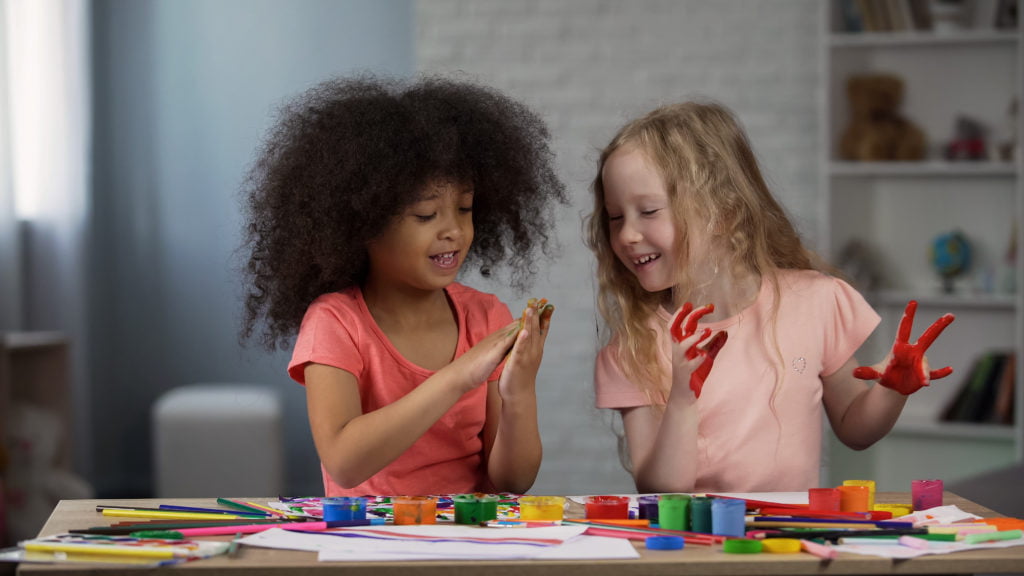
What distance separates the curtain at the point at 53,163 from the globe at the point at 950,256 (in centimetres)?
294

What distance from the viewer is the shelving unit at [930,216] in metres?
3.49

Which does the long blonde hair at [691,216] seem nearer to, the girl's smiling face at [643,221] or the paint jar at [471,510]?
the girl's smiling face at [643,221]

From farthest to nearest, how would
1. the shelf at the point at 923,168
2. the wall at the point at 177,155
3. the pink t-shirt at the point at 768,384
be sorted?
the wall at the point at 177,155 < the shelf at the point at 923,168 < the pink t-shirt at the point at 768,384

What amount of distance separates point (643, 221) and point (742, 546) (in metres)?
0.62

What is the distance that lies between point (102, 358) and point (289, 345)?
2.86 meters

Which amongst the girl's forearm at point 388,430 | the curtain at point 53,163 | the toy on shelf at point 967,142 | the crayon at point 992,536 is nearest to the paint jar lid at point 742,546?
the crayon at point 992,536

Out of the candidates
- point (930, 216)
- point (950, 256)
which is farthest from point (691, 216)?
point (930, 216)

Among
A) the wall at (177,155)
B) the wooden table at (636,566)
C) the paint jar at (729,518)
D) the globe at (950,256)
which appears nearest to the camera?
the wooden table at (636,566)

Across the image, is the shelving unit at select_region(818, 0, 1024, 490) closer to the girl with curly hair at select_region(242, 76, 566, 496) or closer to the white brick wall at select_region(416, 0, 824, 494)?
the white brick wall at select_region(416, 0, 824, 494)

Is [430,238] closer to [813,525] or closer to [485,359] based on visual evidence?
[485,359]

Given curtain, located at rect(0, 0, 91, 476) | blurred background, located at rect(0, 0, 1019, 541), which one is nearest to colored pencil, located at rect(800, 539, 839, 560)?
blurred background, located at rect(0, 0, 1019, 541)

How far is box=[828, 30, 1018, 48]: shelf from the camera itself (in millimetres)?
3410

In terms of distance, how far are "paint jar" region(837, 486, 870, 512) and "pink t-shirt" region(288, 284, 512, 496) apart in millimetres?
529

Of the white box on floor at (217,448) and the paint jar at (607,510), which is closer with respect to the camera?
the paint jar at (607,510)
